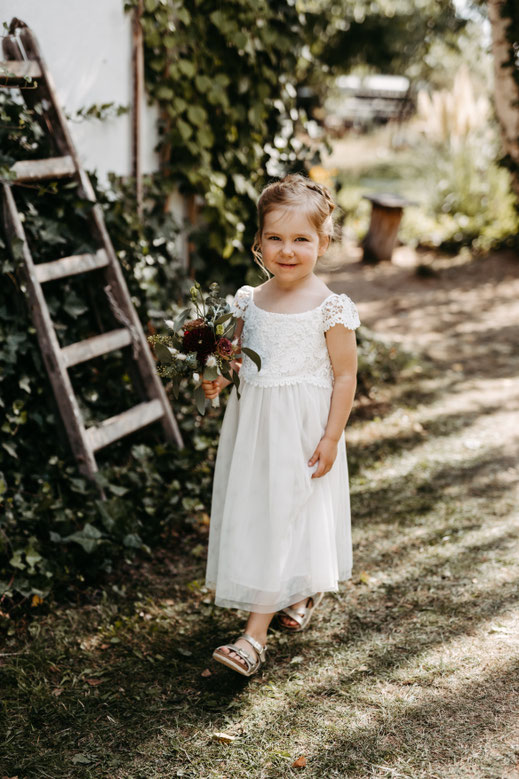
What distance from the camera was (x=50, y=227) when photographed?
325 cm

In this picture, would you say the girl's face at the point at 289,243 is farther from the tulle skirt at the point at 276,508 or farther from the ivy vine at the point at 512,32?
the ivy vine at the point at 512,32

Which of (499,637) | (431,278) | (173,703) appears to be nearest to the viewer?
(173,703)

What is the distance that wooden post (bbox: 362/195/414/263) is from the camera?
8203mm

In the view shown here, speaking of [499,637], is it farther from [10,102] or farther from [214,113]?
[214,113]

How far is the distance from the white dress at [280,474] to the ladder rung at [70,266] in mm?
1080

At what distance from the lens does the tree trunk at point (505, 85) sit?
6059 millimetres

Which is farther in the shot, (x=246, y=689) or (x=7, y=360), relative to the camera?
(x=7, y=360)

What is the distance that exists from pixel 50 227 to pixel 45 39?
0.87 meters

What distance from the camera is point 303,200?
2.30 meters

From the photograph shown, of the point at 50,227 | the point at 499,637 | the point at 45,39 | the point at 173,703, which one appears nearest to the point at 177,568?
the point at 173,703

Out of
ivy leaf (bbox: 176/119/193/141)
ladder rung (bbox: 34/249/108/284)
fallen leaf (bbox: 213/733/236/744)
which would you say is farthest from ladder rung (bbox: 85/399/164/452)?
ivy leaf (bbox: 176/119/193/141)

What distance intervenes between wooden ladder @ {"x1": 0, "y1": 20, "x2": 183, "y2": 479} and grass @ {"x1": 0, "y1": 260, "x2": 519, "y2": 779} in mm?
614

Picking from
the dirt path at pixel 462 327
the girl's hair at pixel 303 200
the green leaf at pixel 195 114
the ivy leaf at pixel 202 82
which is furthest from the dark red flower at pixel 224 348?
the ivy leaf at pixel 202 82

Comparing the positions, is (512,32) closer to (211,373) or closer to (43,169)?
(43,169)
